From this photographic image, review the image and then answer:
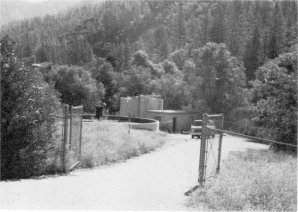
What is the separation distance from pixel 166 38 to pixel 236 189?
4885 inches

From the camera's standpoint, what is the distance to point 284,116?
23.4 metres

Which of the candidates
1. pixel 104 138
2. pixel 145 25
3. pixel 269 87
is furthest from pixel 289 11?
pixel 104 138

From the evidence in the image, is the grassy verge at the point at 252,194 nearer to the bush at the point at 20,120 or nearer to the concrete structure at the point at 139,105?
the bush at the point at 20,120

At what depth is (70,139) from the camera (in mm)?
13828

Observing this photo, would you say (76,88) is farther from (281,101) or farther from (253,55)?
(281,101)

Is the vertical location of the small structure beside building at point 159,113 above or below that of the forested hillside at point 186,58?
below

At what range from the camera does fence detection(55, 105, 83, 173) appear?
527 inches

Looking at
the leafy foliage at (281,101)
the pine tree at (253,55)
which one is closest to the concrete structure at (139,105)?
the leafy foliage at (281,101)

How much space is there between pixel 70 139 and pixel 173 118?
34178 mm

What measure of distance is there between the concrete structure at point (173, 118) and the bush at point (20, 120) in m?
33.2

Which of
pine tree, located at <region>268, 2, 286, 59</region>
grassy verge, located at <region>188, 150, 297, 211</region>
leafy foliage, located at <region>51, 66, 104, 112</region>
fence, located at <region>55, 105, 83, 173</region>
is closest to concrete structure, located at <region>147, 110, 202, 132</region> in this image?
leafy foliage, located at <region>51, 66, 104, 112</region>

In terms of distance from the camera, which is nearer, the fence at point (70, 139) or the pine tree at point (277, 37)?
the fence at point (70, 139)

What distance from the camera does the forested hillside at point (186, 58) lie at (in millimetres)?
32916

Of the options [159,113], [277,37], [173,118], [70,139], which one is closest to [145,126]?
[173,118]
